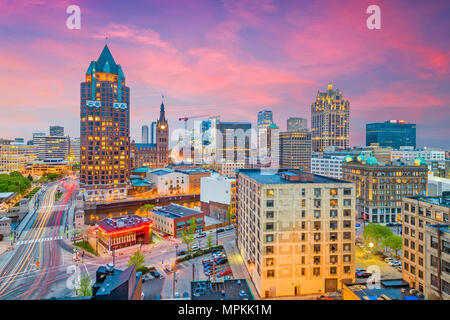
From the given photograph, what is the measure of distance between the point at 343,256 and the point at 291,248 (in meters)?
4.02

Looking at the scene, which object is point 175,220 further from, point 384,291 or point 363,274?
point 384,291

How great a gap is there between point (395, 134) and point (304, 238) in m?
125

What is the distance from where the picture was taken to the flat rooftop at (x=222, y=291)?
13.8m

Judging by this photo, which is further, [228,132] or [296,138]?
[228,132]

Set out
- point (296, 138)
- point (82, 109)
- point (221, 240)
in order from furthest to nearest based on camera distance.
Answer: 1. point (296, 138)
2. point (82, 109)
3. point (221, 240)

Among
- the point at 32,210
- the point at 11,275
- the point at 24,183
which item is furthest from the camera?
the point at 24,183

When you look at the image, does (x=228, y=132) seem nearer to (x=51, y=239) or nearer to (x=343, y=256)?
(x=51, y=239)

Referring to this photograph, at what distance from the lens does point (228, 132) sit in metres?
135

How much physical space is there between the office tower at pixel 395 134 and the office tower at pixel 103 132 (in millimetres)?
109876

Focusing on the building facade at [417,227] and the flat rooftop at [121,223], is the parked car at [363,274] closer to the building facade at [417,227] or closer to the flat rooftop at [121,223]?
the building facade at [417,227]

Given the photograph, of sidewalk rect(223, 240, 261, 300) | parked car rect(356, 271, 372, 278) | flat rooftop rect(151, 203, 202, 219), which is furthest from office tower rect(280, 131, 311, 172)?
parked car rect(356, 271, 372, 278)

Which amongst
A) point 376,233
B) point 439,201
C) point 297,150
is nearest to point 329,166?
point 297,150
